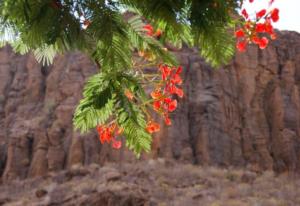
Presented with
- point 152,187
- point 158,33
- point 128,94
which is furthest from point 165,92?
point 152,187

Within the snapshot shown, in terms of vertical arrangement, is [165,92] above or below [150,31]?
below

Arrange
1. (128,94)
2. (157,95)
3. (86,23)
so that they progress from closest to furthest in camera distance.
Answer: (86,23)
(128,94)
(157,95)

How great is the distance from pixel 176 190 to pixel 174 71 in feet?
61.9

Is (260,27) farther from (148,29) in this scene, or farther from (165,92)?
(165,92)

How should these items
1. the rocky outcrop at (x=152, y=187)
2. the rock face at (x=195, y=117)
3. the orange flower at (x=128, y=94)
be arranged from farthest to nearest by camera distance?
the rock face at (x=195, y=117), the rocky outcrop at (x=152, y=187), the orange flower at (x=128, y=94)

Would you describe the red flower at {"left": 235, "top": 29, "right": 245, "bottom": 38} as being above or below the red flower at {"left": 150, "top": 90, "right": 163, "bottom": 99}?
above

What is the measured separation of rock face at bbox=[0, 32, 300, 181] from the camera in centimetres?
2773

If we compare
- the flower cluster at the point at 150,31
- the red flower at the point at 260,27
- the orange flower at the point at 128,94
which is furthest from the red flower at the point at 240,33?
the orange flower at the point at 128,94

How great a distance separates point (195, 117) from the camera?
29.0m

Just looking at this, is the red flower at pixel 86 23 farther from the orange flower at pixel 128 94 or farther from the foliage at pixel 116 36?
the orange flower at pixel 128 94

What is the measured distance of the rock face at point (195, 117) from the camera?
91.0ft

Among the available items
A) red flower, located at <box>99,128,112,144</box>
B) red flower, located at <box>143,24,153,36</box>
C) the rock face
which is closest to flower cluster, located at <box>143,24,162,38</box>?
red flower, located at <box>143,24,153,36</box>

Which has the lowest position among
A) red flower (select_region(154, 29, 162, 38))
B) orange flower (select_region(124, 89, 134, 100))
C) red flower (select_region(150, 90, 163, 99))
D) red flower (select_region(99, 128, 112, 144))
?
red flower (select_region(99, 128, 112, 144))

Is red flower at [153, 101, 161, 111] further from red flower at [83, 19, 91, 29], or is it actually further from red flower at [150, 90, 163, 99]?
red flower at [83, 19, 91, 29]
